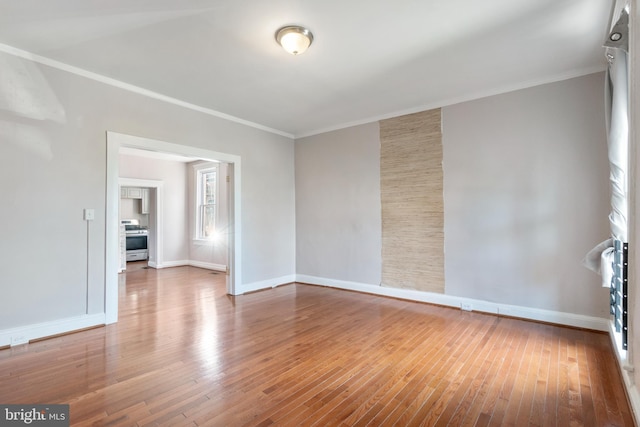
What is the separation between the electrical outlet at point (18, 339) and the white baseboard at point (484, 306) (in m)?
3.90

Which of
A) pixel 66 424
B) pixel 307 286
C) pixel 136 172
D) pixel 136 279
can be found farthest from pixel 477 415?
pixel 136 172

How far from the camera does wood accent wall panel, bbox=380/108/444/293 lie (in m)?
4.32

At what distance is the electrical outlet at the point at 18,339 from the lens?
9.50ft

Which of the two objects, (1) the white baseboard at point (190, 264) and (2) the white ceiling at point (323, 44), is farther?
(1) the white baseboard at point (190, 264)

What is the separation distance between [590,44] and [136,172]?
329 inches

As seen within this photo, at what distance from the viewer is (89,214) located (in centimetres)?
338

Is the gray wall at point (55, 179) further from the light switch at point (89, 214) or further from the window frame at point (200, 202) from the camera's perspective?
the window frame at point (200, 202)

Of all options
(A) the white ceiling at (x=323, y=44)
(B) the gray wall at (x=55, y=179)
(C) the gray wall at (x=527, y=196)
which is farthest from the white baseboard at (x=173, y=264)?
(C) the gray wall at (x=527, y=196)

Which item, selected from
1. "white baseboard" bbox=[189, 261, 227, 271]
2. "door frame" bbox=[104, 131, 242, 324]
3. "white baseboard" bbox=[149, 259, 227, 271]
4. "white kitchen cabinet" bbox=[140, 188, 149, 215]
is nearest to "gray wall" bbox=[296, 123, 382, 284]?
"door frame" bbox=[104, 131, 242, 324]

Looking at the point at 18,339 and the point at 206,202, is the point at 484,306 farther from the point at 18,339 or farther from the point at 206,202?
the point at 206,202

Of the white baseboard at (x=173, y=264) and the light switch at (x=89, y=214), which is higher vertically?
the light switch at (x=89, y=214)

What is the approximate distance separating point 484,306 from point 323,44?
363 cm

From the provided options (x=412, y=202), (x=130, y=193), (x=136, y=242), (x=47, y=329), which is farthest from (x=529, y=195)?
(x=130, y=193)

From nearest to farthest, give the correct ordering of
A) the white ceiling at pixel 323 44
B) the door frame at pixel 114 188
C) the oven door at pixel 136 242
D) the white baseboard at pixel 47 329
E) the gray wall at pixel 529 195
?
the white ceiling at pixel 323 44 < the white baseboard at pixel 47 329 < the gray wall at pixel 529 195 < the door frame at pixel 114 188 < the oven door at pixel 136 242
